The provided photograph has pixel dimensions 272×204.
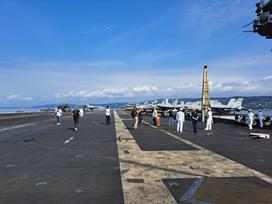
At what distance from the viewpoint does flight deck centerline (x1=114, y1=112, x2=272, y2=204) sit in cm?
725

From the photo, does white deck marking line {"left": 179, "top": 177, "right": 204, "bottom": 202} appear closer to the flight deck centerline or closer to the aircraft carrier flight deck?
the aircraft carrier flight deck

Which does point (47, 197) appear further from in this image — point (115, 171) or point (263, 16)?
point (263, 16)

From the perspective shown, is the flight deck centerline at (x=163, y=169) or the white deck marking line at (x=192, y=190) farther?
the flight deck centerline at (x=163, y=169)

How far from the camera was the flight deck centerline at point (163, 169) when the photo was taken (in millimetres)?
7250

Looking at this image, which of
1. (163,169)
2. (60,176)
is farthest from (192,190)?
(60,176)

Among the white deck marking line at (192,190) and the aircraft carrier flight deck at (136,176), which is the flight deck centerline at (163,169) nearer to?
the aircraft carrier flight deck at (136,176)

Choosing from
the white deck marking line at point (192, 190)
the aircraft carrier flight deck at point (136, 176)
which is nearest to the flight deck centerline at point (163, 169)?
the aircraft carrier flight deck at point (136, 176)

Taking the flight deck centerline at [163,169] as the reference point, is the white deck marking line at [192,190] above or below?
above

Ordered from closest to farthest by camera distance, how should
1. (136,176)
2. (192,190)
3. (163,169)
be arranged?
(192,190) < (136,176) < (163,169)

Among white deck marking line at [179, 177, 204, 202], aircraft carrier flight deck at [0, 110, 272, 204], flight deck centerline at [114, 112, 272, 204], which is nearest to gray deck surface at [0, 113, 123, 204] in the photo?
aircraft carrier flight deck at [0, 110, 272, 204]

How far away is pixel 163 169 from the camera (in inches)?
390

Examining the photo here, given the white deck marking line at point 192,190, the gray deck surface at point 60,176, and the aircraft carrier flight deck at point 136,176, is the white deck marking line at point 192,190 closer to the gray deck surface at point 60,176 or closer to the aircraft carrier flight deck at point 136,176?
the aircraft carrier flight deck at point 136,176

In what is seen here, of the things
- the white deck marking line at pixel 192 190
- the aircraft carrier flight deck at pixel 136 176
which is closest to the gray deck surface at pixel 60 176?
the aircraft carrier flight deck at pixel 136 176

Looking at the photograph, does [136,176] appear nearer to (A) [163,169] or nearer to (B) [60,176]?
(A) [163,169]
